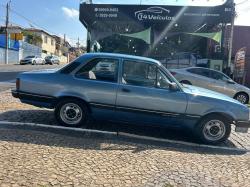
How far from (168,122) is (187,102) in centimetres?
55

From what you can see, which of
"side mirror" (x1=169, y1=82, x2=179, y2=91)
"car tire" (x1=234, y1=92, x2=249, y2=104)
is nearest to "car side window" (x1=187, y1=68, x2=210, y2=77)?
"car tire" (x1=234, y1=92, x2=249, y2=104)

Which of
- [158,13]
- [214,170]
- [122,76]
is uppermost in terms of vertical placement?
[158,13]

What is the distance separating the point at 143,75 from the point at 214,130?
1.82 meters

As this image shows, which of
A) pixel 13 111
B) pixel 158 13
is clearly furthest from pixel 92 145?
pixel 158 13

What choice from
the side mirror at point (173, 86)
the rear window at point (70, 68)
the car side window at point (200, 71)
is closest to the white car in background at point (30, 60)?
the car side window at point (200, 71)

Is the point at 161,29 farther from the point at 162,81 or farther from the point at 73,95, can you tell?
the point at 73,95

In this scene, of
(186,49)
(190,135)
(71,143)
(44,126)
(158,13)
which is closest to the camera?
(71,143)

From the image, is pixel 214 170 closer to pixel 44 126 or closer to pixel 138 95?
pixel 138 95

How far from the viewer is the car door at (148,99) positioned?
7.03 m

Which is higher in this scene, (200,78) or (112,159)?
(200,78)

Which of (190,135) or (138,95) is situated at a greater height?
(138,95)

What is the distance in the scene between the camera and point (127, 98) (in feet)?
23.2

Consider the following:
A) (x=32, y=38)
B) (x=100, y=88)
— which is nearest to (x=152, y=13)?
(x=100, y=88)

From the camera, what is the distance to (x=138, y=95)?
704cm
